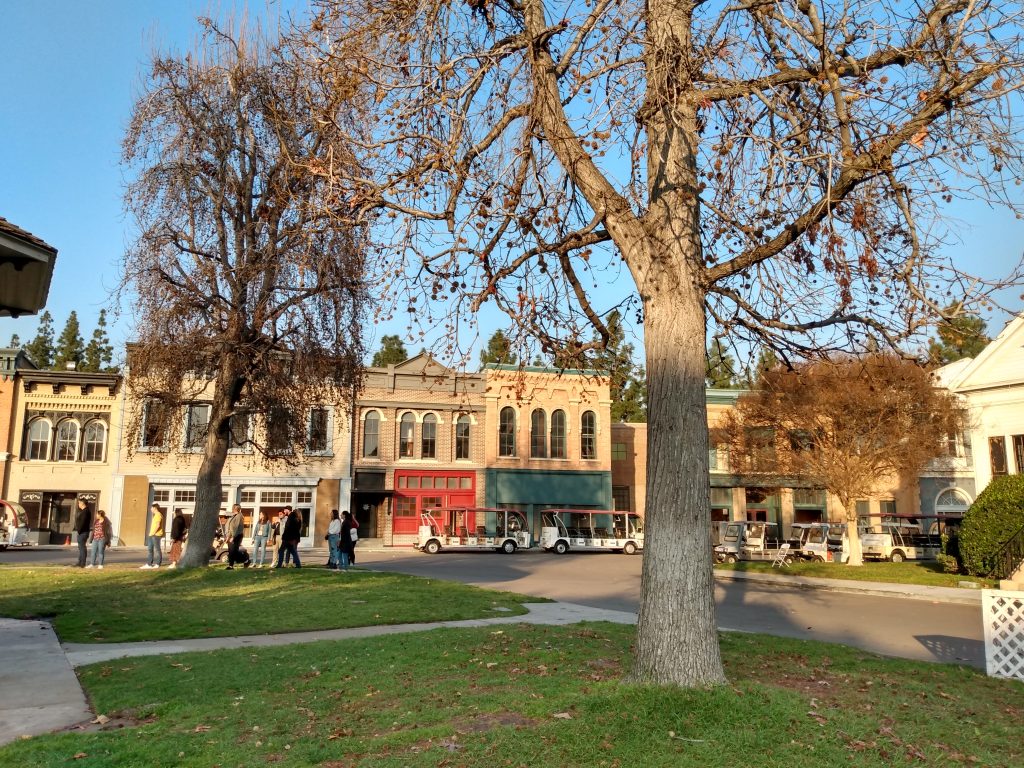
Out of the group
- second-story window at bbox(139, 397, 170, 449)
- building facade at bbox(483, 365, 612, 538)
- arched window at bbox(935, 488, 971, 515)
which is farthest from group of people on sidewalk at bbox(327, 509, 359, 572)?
arched window at bbox(935, 488, 971, 515)

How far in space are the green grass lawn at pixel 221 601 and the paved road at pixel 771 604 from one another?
10.8ft

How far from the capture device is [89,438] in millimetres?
39781

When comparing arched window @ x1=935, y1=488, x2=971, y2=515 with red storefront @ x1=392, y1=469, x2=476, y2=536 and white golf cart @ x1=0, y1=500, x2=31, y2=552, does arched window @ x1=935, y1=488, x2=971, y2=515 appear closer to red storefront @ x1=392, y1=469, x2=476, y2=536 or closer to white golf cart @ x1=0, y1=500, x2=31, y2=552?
red storefront @ x1=392, y1=469, x2=476, y2=536

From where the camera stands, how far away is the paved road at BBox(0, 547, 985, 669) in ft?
42.0

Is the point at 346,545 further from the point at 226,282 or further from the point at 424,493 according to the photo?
the point at 424,493

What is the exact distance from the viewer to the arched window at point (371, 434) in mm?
43062

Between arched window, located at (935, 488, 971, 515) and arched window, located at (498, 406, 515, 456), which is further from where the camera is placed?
arched window, located at (935, 488, 971, 515)

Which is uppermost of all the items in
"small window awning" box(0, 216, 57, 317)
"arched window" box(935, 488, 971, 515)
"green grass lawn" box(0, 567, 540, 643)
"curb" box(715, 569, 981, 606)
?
"small window awning" box(0, 216, 57, 317)

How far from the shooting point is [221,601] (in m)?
14.6

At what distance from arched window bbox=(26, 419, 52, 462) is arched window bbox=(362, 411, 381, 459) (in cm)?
1524

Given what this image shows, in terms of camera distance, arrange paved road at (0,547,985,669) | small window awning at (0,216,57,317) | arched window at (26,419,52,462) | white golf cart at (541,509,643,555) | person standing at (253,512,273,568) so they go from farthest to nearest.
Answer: arched window at (26,419,52,462), white golf cart at (541,509,643,555), person standing at (253,512,273,568), paved road at (0,547,985,669), small window awning at (0,216,57,317)

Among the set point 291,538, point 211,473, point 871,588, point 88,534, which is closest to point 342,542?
point 291,538

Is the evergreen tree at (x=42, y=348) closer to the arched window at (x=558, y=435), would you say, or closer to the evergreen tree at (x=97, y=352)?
the evergreen tree at (x=97, y=352)

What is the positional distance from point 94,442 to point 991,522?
126 feet
